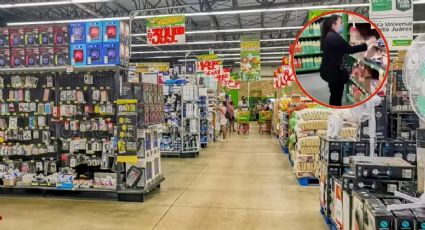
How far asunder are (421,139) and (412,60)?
882 millimetres

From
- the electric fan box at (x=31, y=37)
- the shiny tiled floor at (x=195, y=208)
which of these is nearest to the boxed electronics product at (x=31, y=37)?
the electric fan box at (x=31, y=37)

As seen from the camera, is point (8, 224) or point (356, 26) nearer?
point (356, 26)

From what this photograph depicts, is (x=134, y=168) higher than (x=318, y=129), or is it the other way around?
(x=318, y=129)

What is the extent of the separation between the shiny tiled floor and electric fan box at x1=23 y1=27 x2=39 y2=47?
2623mm

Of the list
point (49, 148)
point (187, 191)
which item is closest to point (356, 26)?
point (187, 191)

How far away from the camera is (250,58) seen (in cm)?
1869

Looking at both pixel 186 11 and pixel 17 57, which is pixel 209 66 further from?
pixel 17 57

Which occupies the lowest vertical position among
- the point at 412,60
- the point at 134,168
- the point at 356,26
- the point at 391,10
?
the point at 134,168

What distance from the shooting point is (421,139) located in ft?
9.65

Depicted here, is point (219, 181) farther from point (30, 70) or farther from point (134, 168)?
point (30, 70)

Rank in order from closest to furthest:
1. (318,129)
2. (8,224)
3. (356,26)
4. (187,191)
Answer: (356,26) < (8,224) < (187,191) < (318,129)

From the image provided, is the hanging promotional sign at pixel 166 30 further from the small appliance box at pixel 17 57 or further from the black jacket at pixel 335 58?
the black jacket at pixel 335 58

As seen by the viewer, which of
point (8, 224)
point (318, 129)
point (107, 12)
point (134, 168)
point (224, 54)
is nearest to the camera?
point (8, 224)

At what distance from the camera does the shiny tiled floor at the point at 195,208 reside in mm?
5062
